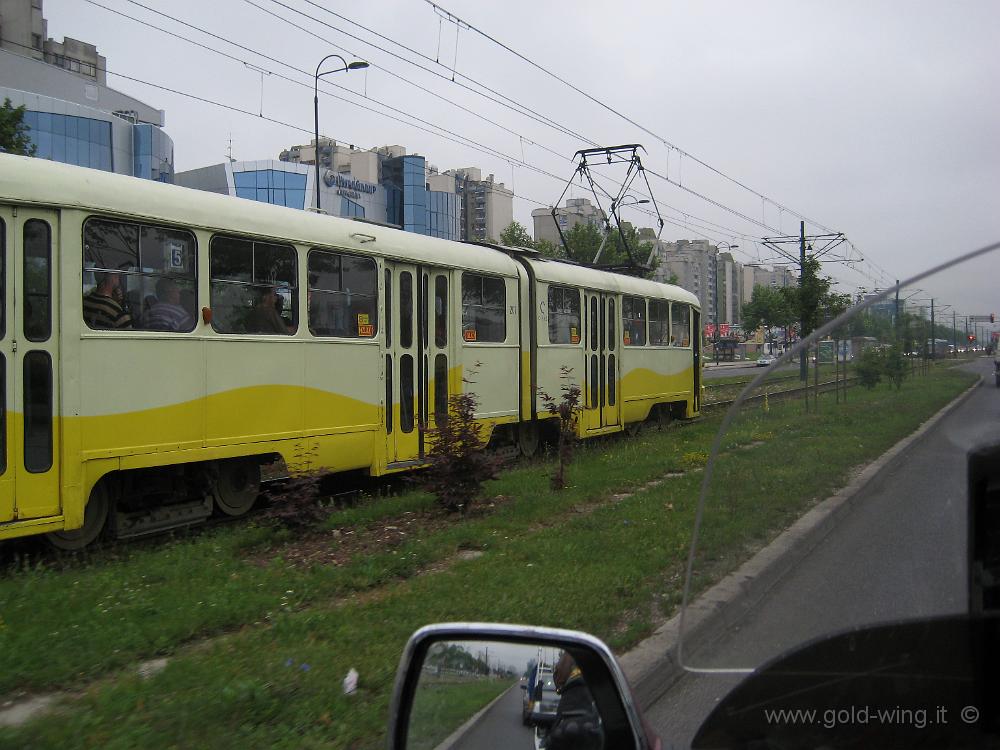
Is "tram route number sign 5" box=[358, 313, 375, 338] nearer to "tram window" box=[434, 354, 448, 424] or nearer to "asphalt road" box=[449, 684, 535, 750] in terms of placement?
"tram window" box=[434, 354, 448, 424]

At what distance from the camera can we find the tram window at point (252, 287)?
7906 millimetres

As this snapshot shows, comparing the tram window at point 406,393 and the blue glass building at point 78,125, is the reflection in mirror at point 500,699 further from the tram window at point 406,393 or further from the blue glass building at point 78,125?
the blue glass building at point 78,125

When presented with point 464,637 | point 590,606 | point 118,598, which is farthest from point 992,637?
point 118,598

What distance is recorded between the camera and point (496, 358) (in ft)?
39.1

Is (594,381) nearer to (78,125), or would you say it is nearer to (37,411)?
(37,411)

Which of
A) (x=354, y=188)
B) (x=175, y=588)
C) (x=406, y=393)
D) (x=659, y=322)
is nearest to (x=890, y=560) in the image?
(x=175, y=588)

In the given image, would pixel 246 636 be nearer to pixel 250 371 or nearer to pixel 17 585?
pixel 17 585

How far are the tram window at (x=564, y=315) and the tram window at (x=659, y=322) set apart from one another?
3249mm

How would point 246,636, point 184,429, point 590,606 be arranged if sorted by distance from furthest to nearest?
point 184,429 → point 590,606 → point 246,636

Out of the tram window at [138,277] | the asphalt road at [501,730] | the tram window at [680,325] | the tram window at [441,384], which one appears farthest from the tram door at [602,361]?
the asphalt road at [501,730]

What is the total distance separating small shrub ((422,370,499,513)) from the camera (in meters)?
8.38

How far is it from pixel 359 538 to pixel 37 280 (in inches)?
133

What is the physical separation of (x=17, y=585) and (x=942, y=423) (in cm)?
600

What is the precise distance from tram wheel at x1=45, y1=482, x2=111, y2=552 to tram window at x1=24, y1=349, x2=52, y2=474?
68 cm
